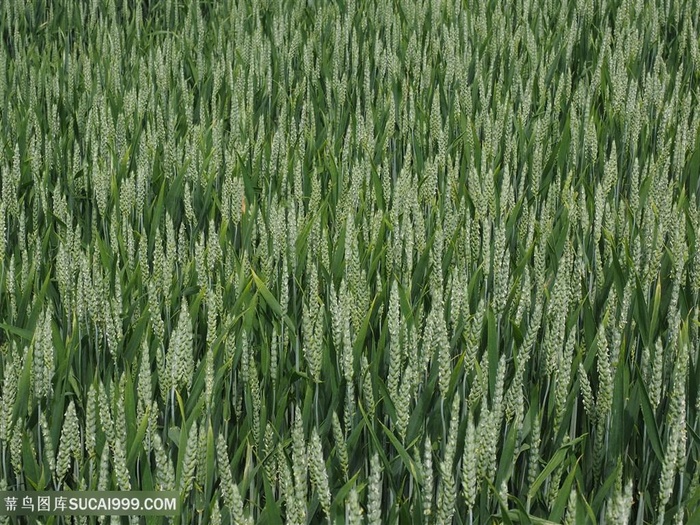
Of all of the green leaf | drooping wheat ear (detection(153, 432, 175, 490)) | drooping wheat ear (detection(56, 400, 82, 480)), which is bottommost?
the green leaf

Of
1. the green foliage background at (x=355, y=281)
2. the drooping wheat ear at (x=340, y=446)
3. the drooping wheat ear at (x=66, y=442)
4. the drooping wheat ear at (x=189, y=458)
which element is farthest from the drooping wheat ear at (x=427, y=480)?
the drooping wheat ear at (x=66, y=442)

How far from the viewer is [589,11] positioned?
3.34m

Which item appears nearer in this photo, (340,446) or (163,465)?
(163,465)

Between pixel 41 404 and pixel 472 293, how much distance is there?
0.67 meters

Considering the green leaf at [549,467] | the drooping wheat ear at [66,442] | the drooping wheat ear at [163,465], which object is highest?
the drooping wheat ear at [163,465]

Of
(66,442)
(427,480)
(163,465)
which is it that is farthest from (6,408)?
(427,480)

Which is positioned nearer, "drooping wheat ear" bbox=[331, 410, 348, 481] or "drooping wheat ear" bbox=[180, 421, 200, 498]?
"drooping wheat ear" bbox=[180, 421, 200, 498]

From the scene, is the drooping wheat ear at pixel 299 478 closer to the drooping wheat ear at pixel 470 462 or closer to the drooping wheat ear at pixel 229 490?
the drooping wheat ear at pixel 229 490

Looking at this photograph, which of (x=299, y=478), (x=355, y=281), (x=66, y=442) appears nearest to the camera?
(x=299, y=478)

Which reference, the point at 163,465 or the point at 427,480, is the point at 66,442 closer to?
the point at 163,465

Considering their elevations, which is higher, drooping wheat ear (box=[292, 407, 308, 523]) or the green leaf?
drooping wheat ear (box=[292, 407, 308, 523])

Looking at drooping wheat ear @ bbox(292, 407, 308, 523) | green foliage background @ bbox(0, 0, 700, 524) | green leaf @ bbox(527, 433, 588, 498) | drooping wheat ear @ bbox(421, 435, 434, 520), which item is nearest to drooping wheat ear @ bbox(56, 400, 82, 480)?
green foliage background @ bbox(0, 0, 700, 524)

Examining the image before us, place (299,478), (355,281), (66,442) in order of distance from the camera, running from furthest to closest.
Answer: (355,281) → (66,442) → (299,478)

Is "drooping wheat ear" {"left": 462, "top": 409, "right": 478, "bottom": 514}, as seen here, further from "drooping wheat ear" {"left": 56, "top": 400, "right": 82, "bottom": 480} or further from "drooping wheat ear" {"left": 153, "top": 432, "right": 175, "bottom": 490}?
"drooping wheat ear" {"left": 56, "top": 400, "right": 82, "bottom": 480}
